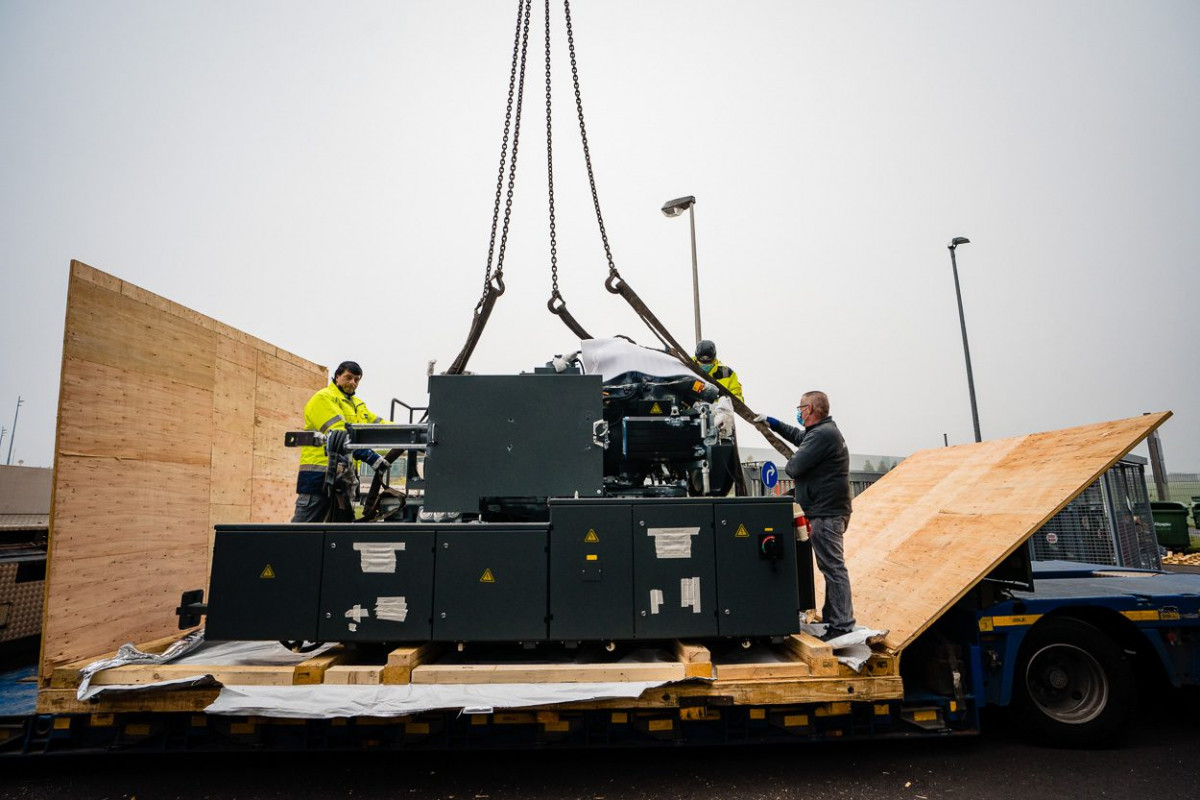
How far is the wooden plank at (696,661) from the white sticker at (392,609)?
1.95m

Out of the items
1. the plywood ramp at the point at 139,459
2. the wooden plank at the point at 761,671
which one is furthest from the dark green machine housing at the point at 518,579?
the plywood ramp at the point at 139,459

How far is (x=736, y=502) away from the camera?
4316 millimetres

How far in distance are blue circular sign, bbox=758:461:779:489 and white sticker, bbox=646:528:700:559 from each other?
100cm

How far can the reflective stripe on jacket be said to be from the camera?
535cm

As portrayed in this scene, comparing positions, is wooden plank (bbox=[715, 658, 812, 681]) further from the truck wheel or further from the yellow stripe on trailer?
the truck wheel

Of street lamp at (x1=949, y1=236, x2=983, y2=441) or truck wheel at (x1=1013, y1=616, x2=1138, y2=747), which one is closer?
truck wheel at (x1=1013, y1=616, x2=1138, y2=747)

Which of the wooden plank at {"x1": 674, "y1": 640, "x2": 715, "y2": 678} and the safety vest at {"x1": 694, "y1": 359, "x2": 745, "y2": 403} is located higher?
the safety vest at {"x1": 694, "y1": 359, "x2": 745, "y2": 403}

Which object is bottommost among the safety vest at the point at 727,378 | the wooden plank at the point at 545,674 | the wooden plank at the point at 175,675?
the wooden plank at the point at 545,674

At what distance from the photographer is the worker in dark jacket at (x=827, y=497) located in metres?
4.67

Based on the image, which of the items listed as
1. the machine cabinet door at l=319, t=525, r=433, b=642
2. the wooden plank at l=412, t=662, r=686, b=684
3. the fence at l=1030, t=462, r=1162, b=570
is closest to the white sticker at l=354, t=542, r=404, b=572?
the machine cabinet door at l=319, t=525, r=433, b=642

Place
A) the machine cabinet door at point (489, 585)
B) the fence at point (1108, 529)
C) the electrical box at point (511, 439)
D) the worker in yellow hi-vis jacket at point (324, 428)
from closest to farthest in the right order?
the machine cabinet door at point (489, 585) → the electrical box at point (511, 439) → the worker in yellow hi-vis jacket at point (324, 428) → the fence at point (1108, 529)

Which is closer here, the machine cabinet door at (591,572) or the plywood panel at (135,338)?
the machine cabinet door at (591,572)

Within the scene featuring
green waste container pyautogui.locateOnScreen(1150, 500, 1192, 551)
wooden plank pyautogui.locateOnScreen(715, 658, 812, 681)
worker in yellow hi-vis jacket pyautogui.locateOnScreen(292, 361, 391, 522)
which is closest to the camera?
wooden plank pyautogui.locateOnScreen(715, 658, 812, 681)

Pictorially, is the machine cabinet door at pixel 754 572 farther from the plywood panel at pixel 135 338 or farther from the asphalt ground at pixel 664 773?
the plywood panel at pixel 135 338
